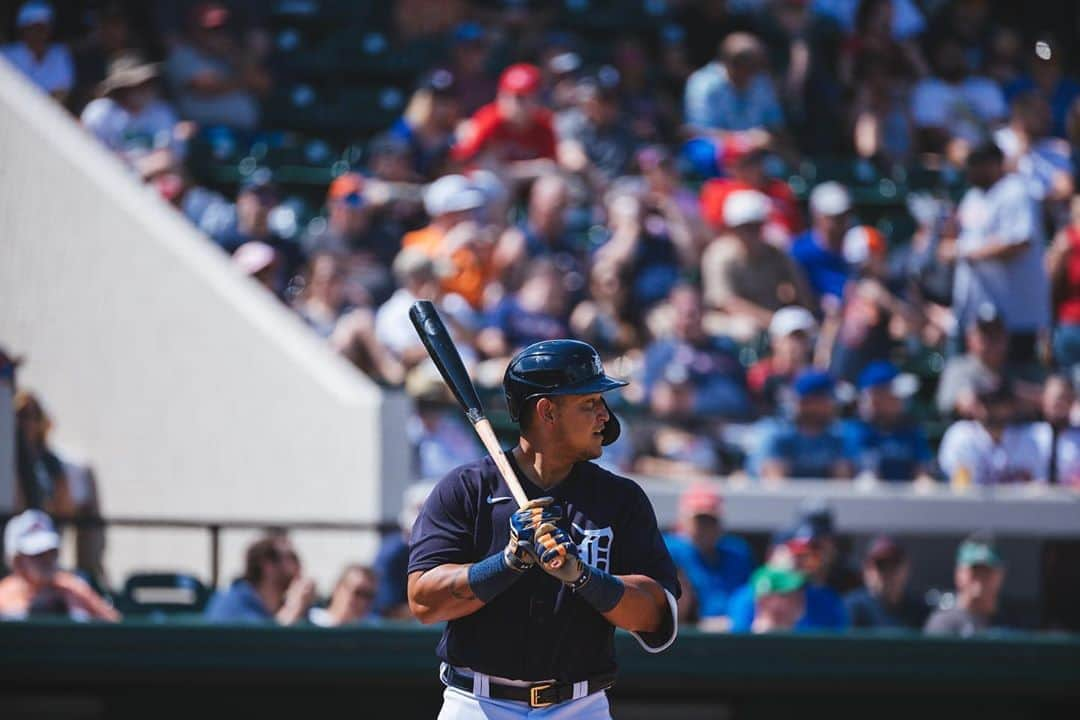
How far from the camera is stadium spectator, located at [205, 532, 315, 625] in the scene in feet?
24.8

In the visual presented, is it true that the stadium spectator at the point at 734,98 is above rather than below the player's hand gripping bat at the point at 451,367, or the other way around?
above

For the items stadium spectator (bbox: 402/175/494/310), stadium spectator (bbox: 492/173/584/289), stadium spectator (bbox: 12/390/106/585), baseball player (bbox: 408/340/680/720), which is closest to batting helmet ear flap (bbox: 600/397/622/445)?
baseball player (bbox: 408/340/680/720)

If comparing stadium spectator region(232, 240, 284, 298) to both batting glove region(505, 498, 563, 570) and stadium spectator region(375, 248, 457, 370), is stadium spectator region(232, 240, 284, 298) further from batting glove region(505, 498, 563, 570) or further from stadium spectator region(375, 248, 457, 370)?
batting glove region(505, 498, 563, 570)

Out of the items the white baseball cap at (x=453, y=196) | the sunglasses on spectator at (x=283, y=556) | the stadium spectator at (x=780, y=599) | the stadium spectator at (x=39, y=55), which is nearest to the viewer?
the stadium spectator at (x=780, y=599)

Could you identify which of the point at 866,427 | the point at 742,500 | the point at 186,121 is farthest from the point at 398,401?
the point at 186,121

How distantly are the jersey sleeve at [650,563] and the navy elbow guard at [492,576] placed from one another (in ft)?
1.18

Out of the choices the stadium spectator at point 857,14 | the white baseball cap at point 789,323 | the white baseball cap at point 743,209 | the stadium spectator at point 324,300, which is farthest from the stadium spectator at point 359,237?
the stadium spectator at point 857,14

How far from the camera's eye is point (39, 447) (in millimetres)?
8969

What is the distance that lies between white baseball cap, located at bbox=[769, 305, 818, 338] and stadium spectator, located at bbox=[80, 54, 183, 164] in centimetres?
368

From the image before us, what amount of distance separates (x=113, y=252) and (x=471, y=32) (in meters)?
3.24

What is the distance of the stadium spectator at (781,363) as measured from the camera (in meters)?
9.67

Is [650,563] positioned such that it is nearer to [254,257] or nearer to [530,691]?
[530,691]

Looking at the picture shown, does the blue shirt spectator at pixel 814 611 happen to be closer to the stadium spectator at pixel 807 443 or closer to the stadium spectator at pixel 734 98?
the stadium spectator at pixel 807 443

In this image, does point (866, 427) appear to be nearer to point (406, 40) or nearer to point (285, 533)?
point (285, 533)
